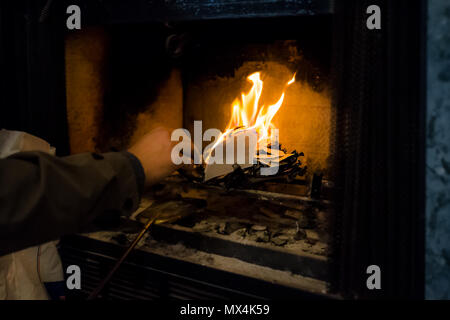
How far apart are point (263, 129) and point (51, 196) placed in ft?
6.13

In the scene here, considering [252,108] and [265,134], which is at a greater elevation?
[252,108]

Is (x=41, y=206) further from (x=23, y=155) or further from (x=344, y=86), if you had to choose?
(x=344, y=86)

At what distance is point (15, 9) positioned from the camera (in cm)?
165

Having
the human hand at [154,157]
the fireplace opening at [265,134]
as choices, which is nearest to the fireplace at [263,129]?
the fireplace opening at [265,134]

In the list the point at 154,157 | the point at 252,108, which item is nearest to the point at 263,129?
the point at 252,108

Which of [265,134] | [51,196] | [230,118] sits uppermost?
[230,118]

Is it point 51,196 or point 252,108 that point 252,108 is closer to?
point 252,108

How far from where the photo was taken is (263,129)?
2436mm

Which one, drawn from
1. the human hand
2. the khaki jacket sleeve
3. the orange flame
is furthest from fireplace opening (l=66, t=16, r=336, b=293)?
the khaki jacket sleeve

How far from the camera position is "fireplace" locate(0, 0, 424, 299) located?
1.08 meters

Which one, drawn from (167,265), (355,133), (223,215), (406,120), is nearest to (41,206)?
(167,265)

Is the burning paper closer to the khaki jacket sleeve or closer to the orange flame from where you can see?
the orange flame

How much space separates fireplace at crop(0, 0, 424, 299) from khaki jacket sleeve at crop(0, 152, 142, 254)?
111 mm
